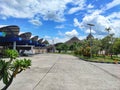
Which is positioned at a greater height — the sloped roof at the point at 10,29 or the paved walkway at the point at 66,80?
the sloped roof at the point at 10,29

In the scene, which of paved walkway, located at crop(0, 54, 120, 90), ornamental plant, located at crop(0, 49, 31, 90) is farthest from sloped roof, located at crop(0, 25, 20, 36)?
ornamental plant, located at crop(0, 49, 31, 90)

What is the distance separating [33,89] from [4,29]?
41.1m

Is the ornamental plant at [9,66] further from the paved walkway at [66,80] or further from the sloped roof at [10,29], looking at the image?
the sloped roof at [10,29]

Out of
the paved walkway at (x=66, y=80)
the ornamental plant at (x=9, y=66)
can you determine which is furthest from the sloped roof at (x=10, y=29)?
the ornamental plant at (x=9, y=66)

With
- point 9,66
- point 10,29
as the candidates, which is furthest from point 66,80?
point 10,29

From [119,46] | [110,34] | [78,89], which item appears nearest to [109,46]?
[110,34]

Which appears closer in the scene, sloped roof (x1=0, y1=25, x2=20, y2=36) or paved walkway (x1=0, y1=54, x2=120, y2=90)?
paved walkway (x1=0, y1=54, x2=120, y2=90)

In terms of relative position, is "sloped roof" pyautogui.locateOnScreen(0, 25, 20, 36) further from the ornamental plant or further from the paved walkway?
the ornamental plant

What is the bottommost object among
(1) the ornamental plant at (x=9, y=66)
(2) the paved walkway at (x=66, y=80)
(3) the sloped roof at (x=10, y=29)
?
(2) the paved walkway at (x=66, y=80)

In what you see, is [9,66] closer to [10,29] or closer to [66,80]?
[66,80]

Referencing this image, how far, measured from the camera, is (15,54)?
6711 mm

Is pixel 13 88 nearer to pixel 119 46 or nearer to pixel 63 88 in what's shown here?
pixel 63 88

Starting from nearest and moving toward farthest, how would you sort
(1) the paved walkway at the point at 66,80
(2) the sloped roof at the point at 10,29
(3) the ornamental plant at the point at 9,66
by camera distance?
1. (3) the ornamental plant at the point at 9,66
2. (1) the paved walkway at the point at 66,80
3. (2) the sloped roof at the point at 10,29

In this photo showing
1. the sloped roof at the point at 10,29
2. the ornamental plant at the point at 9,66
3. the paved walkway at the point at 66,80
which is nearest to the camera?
the ornamental plant at the point at 9,66
